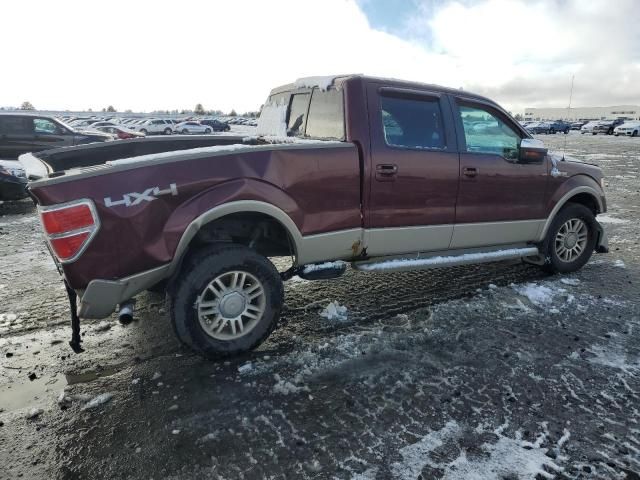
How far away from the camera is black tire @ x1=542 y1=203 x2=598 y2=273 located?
5109 millimetres

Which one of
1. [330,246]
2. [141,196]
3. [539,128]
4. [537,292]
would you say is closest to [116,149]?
[141,196]

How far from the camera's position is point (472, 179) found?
434 cm

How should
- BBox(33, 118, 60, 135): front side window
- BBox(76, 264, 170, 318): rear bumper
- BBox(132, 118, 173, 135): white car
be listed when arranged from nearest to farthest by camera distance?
1. BBox(76, 264, 170, 318): rear bumper
2. BBox(33, 118, 60, 135): front side window
3. BBox(132, 118, 173, 135): white car

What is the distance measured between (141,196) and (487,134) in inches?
134

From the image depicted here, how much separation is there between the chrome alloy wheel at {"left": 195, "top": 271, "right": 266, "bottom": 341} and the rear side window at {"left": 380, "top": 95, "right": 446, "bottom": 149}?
1.72m

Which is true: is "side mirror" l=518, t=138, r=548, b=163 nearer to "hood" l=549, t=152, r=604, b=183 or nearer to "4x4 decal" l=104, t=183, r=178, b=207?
"hood" l=549, t=152, r=604, b=183

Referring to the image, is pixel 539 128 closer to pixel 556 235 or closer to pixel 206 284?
pixel 556 235

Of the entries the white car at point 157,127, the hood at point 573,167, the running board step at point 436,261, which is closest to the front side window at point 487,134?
the hood at point 573,167

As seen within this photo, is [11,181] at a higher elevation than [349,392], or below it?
higher

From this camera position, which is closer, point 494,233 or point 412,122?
point 412,122

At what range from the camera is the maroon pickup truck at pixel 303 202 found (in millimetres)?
2924

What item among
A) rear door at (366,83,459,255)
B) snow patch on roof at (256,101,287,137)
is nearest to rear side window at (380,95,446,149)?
rear door at (366,83,459,255)

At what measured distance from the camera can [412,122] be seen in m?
4.11

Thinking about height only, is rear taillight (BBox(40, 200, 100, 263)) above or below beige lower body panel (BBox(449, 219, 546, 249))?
above
